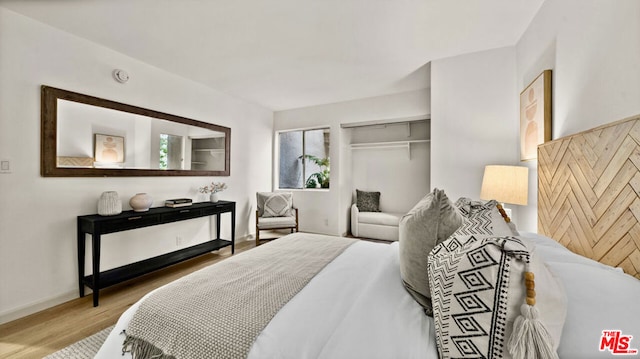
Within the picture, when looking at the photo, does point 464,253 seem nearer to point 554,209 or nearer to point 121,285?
point 554,209

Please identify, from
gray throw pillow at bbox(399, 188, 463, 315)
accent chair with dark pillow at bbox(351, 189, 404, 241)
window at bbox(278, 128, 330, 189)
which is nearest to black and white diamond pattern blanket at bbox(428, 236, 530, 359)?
gray throw pillow at bbox(399, 188, 463, 315)

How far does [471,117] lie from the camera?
2.70 meters

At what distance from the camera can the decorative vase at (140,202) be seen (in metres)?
2.65

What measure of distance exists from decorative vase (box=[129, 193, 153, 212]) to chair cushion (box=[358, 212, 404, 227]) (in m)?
3.25

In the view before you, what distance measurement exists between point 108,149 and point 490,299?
3.40 metres

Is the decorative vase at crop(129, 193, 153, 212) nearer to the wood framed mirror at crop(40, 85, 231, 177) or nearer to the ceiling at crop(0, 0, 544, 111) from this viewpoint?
the wood framed mirror at crop(40, 85, 231, 177)

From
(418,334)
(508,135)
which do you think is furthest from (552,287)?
(508,135)

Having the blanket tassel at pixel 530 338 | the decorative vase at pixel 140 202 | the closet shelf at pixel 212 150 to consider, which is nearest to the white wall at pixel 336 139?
the closet shelf at pixel 212 150

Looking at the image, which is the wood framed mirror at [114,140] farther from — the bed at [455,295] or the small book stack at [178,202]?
the bed at [455,295]

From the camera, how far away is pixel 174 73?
3.21 m

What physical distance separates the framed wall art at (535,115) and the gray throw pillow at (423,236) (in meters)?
1.35

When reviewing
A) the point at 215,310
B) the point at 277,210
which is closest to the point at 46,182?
the point at 215,310

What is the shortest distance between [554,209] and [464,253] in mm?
1312

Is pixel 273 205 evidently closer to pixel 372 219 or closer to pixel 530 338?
pixel 372 219
